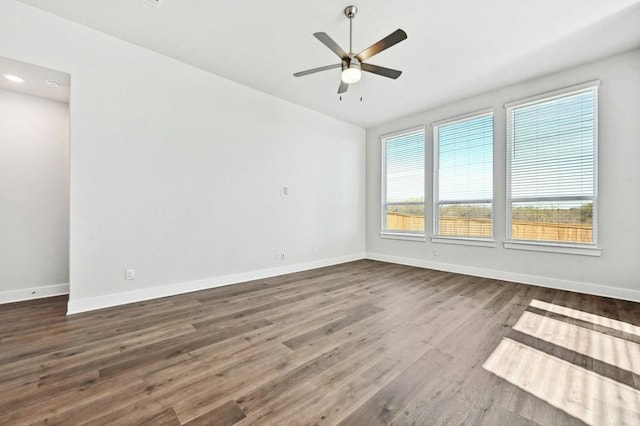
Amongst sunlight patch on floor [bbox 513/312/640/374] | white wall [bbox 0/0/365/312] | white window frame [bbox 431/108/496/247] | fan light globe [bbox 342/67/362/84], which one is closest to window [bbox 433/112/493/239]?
white window frame [bbox 431/108/496/247]

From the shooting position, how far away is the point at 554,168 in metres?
3.76

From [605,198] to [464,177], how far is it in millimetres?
1757

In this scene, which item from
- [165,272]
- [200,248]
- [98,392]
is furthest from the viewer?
[200,248]

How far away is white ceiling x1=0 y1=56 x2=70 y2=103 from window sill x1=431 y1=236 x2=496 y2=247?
576 cm

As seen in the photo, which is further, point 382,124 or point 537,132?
point 382,124

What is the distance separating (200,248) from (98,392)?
2205 mm

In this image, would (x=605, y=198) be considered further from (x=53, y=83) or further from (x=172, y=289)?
(x=53, y=83)

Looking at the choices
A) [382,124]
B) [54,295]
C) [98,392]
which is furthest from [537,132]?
[54,295]

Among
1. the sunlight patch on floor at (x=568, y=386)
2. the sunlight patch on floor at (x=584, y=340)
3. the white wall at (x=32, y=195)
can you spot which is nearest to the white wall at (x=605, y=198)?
the sunlight patch on floor at (x=584, y=340)

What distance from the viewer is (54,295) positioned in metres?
3.37

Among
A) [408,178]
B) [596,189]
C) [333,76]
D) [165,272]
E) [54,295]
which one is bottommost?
[54,295]

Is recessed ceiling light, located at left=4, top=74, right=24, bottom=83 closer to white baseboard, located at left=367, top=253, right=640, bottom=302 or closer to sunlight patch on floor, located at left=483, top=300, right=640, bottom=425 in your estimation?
sunlight patch on floor, located at left=483, top=300, right=640, bottom=425

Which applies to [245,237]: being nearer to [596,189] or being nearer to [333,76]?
[333,76]

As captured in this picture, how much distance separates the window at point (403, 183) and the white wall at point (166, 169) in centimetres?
189
